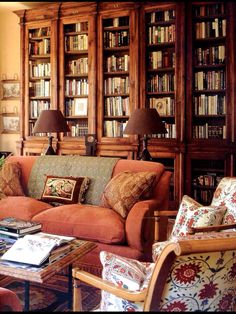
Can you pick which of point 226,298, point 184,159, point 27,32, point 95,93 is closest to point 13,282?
point 226,298

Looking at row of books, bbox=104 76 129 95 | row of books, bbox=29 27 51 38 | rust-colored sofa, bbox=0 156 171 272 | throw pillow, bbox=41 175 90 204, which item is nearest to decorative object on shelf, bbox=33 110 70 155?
throw pillow, bbox=41 175 90 204

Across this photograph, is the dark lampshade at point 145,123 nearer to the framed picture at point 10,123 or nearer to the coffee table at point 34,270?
the coffee table at point 34,270

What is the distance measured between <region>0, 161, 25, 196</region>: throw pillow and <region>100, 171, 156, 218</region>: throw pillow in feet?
3.08

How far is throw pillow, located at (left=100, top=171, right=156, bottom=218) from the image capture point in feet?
9.55

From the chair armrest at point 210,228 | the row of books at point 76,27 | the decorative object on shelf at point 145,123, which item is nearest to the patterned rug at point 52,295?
the chair armrest at point 210,228

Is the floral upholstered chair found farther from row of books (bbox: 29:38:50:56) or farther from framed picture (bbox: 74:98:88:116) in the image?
row of books (bbox: 29:38:50:56)

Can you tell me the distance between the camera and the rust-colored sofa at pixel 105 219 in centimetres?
269

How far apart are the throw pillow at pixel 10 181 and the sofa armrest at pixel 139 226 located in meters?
1.31

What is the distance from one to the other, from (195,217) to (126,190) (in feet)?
2.69

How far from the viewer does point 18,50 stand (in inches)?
227

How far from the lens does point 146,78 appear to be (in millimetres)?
4820

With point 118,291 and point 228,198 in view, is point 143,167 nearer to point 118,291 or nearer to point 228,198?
point 228,198

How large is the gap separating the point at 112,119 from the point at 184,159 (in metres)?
1.16

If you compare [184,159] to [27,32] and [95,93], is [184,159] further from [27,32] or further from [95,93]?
[27,32]
